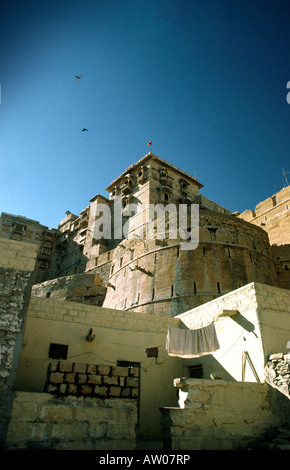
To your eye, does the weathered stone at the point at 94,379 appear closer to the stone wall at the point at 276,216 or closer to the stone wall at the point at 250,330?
the stone wall at the point at 250,330

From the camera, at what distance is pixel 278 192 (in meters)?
25.5

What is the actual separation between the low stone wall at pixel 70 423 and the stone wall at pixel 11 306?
0.23 meters

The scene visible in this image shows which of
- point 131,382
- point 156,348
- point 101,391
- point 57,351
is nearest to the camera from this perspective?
point 101,391

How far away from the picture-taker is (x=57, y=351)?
909 centimetres

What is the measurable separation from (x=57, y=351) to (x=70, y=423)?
3977mm

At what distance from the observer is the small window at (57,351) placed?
8.98 meters

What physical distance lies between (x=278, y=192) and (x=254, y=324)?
66.6 feet

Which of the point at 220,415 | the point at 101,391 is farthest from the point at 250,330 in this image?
the point at 101,391

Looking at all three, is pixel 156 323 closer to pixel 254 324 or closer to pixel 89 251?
pixel 254 324

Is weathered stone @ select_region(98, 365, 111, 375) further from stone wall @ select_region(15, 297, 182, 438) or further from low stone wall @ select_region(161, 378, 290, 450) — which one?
stone wall @ select_region(15, 297, 182, 438)

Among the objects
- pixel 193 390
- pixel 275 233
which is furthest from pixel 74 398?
pixel 275 233

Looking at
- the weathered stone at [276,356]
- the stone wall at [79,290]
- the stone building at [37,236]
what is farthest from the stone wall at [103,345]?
the stone building at [37,236]

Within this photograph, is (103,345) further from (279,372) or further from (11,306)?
(279,372)

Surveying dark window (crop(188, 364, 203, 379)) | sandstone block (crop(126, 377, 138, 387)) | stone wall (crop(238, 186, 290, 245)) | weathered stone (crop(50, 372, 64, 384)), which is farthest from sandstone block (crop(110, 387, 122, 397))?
stone wall (crop(238, 186, 290, 245))
